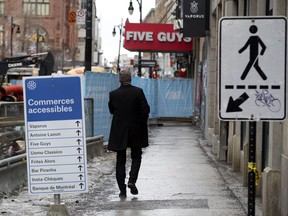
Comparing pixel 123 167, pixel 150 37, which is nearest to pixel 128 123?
pixel 123 167

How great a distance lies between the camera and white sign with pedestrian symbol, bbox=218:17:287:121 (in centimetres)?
544

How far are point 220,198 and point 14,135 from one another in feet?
12.8

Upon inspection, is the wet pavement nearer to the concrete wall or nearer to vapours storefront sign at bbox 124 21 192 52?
the concrete wall

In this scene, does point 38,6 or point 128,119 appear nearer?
point 128,119

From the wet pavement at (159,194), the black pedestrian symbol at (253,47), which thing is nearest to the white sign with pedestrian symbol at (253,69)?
the black pedestrian symbol at (253,47)

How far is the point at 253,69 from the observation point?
5461 millimetres

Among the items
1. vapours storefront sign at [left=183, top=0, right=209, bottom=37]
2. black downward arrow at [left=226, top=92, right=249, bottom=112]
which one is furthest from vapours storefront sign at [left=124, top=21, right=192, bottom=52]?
black downward arrow at [left=226, top=92, right=249, bottom=112]

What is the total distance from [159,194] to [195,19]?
10710 mm

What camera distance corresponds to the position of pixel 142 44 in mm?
30938

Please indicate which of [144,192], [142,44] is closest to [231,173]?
[144,192]

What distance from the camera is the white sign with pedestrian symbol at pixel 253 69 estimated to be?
544 centimetres

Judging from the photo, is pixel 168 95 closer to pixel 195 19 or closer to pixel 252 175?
pixel 195 19

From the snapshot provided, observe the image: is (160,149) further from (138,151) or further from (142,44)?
(142,44)

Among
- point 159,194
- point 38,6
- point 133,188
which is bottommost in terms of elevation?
point 159,194
